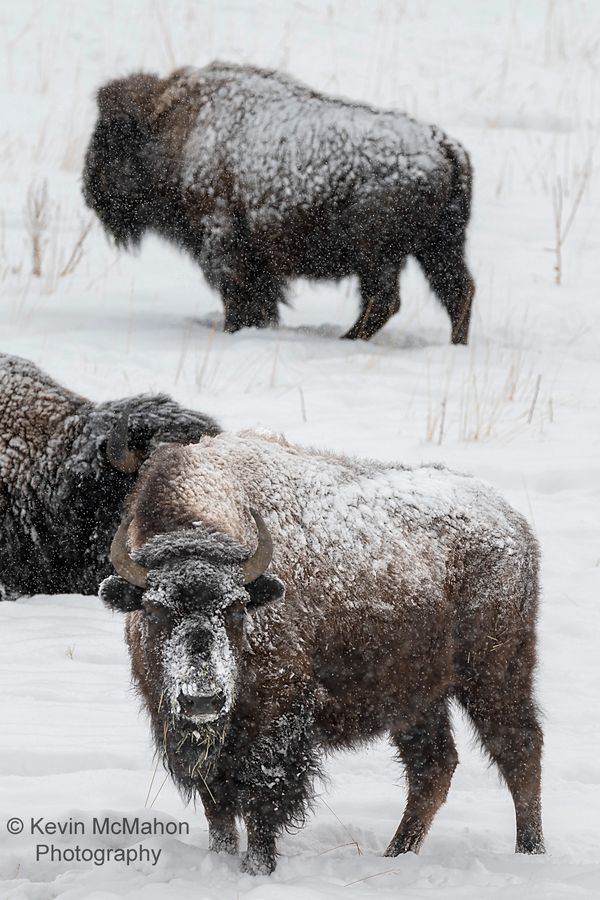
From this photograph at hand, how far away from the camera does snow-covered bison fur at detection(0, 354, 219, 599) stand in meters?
6.09

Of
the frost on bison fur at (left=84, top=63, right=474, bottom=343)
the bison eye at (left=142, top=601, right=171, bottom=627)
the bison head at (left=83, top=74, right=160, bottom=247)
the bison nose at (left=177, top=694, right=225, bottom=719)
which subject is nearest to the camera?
the bison nose at (left=177, top=694, right=225, bottom=719)

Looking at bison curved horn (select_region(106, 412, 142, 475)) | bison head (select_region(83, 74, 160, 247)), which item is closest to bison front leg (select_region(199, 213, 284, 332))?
bison head (select_region(83, 74, 160, 247))

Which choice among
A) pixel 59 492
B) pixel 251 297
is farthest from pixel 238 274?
pixel 59 492

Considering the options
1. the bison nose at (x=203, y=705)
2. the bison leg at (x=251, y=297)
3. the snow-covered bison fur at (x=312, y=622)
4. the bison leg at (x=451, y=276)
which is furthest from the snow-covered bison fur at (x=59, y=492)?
the bison leg at (x=451, y=276)

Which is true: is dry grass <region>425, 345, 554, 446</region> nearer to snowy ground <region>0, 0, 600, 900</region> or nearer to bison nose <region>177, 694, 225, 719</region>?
snowy ground <region>0, 0, 600, 900</region>

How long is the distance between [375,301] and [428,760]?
5.83m

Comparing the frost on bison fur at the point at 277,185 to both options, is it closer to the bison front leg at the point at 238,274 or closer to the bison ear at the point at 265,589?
the bison front leg at the point at 238,274

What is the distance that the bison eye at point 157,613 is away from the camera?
340 centimetres

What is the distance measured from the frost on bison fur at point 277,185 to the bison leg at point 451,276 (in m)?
0.01

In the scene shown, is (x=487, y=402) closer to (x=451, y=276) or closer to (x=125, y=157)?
(x=451, y=276)

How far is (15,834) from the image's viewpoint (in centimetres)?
387

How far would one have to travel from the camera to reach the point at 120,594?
343 centimetres

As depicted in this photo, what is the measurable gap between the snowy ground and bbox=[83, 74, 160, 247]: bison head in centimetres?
71

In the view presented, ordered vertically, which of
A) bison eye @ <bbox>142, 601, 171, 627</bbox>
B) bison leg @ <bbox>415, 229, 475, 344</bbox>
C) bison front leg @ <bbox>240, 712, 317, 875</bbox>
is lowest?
bison leg @ <bbox>415, 229, 475, 344</bbox>
